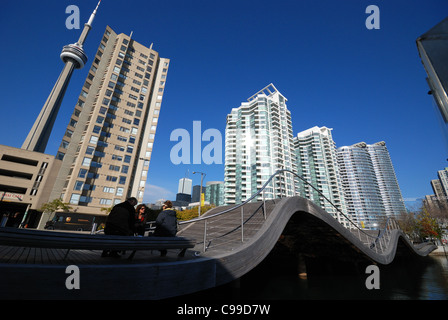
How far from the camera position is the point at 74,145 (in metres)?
36.9

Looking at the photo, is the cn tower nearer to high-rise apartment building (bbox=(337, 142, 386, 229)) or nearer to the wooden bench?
the wooden bench

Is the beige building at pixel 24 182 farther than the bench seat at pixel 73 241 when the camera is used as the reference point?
Yes

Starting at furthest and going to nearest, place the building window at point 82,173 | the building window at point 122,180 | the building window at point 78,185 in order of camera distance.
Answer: the building window at point 122,180 < the building window at point 82,173 < the building window at point 78,185

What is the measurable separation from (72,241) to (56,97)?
8052 centimetres

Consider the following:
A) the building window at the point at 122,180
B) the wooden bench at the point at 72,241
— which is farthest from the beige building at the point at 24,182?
the wooden bench at the point at 72,241

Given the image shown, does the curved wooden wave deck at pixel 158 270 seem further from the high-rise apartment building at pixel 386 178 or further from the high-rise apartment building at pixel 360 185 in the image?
the high-rise apartment building at pixel 386 178

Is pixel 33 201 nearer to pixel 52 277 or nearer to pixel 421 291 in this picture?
pixel 52 277

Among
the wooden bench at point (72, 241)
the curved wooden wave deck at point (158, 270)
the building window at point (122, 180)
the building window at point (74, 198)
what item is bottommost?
the curved wooden wave deck at point (158, 270)

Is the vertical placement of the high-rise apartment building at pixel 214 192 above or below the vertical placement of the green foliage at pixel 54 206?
above

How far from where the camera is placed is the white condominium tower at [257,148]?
6812 centimetres

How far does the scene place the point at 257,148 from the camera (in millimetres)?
72938

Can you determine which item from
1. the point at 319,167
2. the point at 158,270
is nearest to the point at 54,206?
the point at 158,270

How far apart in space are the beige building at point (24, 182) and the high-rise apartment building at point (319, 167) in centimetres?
8260

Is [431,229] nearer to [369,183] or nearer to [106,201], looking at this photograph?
[106,201]
